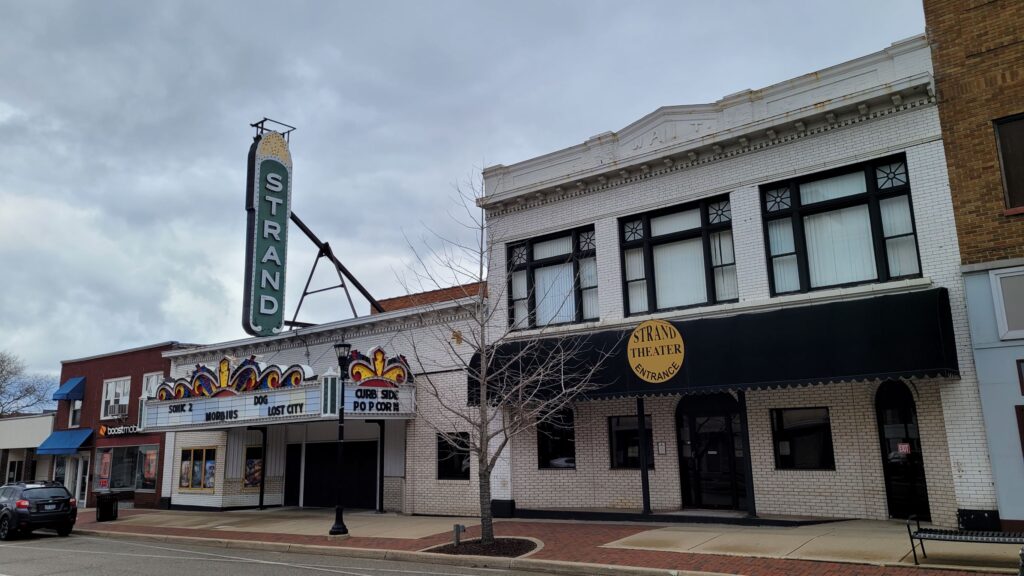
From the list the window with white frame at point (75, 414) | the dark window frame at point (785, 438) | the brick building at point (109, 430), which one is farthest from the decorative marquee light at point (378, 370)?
the window with white frame at point (75, 414)

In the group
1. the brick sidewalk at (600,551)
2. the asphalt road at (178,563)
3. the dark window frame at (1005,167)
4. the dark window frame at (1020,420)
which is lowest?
the asphalt road at (178,563)

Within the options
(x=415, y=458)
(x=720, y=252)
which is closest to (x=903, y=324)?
(x=720, y=252)

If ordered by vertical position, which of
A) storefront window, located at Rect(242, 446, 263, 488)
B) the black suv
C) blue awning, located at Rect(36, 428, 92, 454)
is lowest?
the black suv

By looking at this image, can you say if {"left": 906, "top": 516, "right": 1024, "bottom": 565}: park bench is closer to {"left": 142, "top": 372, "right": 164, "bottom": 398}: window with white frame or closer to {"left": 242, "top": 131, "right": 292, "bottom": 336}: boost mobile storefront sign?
{"left": 242, "top": 131, "right": 292, "bottom": 336}: boost mobile storefront sign

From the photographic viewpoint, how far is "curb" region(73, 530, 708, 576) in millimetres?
11781

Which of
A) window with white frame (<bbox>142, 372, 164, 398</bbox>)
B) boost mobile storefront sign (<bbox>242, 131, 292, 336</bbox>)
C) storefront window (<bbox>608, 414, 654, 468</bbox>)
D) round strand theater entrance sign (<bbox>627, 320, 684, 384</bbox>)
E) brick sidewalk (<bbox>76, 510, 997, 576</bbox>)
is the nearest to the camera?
brick sidewalk (<bbox>76, 510, 997, 576</bbox>)

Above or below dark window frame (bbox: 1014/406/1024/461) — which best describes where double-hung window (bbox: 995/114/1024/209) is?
above

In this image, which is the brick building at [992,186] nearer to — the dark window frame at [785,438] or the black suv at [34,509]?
the dark window frame at [785,438]

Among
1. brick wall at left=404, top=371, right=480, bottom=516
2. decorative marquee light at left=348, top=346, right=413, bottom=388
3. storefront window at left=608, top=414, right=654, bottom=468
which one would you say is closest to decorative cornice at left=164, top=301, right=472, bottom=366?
decorative marquee light at left=348, top=346, right=413, bottom=388

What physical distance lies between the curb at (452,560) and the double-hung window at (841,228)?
7.83 m

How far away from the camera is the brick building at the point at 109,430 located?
31.7 meters

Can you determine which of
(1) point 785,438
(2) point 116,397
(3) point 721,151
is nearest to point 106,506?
(2) point 116,397

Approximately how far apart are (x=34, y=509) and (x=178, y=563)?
9753 mm

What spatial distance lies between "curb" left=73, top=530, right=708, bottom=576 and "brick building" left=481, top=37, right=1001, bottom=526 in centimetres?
526
